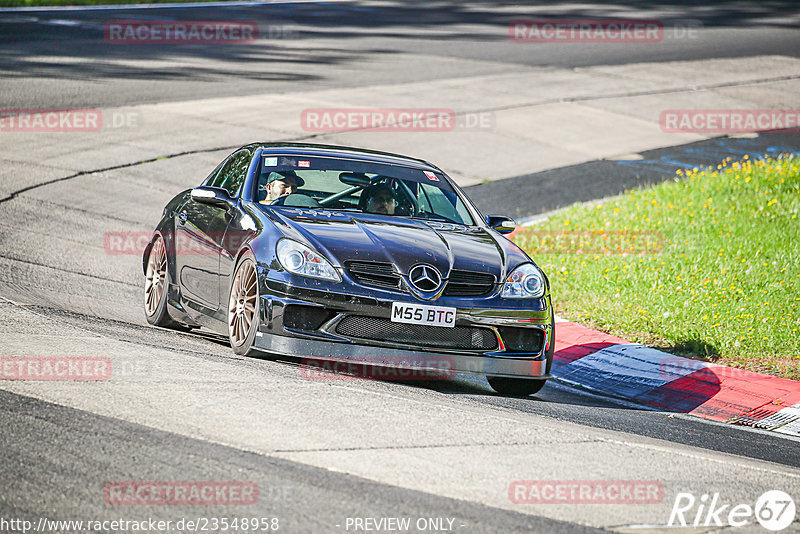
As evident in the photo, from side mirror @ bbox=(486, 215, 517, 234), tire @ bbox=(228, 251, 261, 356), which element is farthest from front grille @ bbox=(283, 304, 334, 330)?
side mirror @ bbox=(486, 215, 517, 234)

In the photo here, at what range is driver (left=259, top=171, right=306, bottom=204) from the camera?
8016mm

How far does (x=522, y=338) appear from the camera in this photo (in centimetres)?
720

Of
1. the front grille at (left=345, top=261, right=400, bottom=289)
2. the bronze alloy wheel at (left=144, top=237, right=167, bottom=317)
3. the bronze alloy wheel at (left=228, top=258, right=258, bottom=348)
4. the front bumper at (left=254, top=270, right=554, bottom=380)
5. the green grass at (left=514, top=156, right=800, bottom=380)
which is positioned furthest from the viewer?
the green grass at (left=514, top=156, right=800, bottom=380)

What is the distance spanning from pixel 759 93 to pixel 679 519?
2149 centimetres

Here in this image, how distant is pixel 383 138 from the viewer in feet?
61.0

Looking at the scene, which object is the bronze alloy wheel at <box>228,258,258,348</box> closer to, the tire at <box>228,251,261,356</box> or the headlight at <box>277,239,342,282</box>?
the tire at <box>228,251,261,356</box>

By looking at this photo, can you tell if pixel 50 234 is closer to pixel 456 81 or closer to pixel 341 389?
pixel 341 389

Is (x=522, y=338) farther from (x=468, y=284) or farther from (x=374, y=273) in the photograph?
(x=374, y=273)

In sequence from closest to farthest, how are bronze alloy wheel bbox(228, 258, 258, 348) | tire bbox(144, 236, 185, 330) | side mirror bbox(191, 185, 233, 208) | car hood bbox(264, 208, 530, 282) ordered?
car hood bbox(264, 208, 530, 282) < bronze alloy wheel bbox(228, 258, 258, 348) < side mirror bbox(191, 185, 233, 208) < tire bbox(144, 236, 185, 330)

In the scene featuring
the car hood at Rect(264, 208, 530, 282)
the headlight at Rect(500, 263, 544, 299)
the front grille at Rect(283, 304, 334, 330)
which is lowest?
the front grille at Rect(283, 304, 334, 330)

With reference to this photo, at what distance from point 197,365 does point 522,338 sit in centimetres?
218

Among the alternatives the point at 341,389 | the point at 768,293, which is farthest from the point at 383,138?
the point at 341,389

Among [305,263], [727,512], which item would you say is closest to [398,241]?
[305,263]

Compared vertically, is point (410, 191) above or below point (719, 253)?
above
